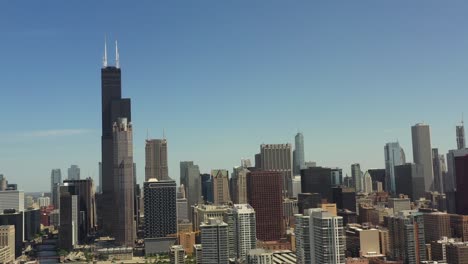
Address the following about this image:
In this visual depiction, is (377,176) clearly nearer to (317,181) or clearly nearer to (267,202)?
(317,181)

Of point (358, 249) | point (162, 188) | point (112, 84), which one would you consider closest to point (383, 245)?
point (358, 249)

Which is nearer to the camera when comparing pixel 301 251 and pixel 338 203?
pixel 301 251

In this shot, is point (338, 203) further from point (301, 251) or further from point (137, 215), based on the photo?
point (301, 251)

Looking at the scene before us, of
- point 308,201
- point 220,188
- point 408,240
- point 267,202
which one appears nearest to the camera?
point 408,240

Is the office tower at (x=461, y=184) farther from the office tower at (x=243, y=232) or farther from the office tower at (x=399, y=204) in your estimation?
the office tower at (x=243, y=232)

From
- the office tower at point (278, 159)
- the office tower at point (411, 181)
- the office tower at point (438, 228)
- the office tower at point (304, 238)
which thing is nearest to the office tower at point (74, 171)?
the office tower at point (278, 159)

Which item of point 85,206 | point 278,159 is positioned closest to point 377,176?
point 278,159

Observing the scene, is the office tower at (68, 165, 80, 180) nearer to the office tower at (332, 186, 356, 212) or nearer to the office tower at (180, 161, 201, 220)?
the office tower at (180, 161, 201, 220)
